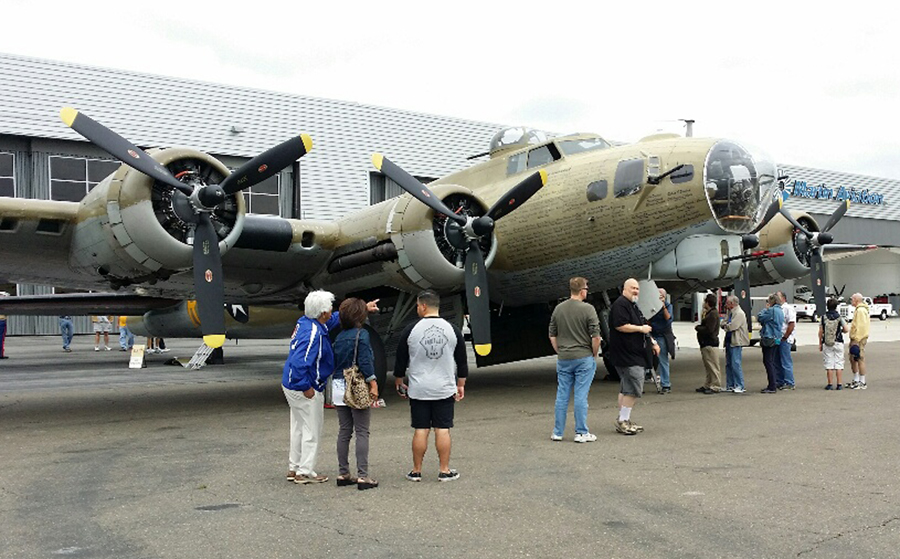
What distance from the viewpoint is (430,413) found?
664cm

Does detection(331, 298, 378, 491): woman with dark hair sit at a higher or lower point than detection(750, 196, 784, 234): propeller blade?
lower

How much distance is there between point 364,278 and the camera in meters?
12.6

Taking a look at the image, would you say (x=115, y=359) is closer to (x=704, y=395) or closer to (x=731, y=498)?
(x=704, y=395)

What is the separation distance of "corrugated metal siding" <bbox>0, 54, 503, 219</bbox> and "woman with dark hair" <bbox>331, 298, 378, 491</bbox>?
3069 cm

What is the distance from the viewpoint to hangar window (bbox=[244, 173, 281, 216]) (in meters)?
37.0

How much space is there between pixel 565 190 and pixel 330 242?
3876 mm

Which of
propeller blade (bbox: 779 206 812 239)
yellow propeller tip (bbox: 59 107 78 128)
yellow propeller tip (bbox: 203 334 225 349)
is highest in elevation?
yellow propeller tip (bbox: 59 107 78 128)

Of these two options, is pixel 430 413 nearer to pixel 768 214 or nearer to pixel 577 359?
pixel 577 359

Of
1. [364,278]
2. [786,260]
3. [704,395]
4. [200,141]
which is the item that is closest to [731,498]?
[704,395]

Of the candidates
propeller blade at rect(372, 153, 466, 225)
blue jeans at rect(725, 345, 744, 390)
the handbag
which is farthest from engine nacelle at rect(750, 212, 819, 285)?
the handbag

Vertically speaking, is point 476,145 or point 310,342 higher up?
point 476,145

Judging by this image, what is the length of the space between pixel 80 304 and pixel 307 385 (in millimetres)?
13497

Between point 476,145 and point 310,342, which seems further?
point 476,145

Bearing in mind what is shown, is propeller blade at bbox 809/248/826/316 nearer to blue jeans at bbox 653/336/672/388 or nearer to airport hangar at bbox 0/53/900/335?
blue jeans at bbox 653/336/672/388
